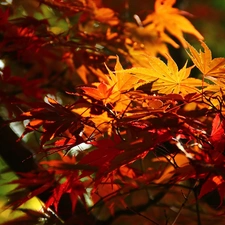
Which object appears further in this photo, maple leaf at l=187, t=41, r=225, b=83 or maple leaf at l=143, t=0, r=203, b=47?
maple leaf at l=143, t=0, r=203, b=47

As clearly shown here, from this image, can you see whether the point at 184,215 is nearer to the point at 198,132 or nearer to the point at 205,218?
the point at 205,218

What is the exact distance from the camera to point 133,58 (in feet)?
3.68

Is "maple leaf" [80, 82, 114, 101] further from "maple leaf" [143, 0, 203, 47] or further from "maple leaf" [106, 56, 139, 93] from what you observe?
"maple leaf" [143, 0, 203, 47]

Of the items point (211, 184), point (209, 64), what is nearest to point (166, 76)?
point (209, 64)

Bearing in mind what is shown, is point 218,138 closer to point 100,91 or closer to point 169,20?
point 100,91

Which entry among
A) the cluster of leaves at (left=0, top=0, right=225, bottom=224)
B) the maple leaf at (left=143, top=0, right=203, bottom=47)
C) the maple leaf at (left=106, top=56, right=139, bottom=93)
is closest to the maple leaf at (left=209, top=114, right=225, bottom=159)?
the cluster of leaves at (left=0, top=0, right=225, bottom=224)

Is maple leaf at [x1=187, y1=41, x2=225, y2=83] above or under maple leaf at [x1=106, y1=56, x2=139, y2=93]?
under

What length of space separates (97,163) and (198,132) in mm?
151

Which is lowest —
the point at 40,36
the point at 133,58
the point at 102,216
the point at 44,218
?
the point at 102,216

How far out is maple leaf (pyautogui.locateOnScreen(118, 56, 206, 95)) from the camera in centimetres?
66

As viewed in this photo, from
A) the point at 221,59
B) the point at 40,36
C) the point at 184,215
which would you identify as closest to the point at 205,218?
the point at 184,215

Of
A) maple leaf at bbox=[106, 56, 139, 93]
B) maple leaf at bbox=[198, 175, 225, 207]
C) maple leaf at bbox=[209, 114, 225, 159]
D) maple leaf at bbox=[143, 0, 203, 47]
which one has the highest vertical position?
maple leaf at bbox=[106, 56, 139, 93]

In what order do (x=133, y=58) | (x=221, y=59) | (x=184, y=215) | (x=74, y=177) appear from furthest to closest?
(x=133, y=58), (x=184, y=215), (x=74, y=177), (x=221, y=59)

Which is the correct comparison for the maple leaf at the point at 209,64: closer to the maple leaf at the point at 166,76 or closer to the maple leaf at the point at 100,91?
the maple leaf at the point at 166,76
